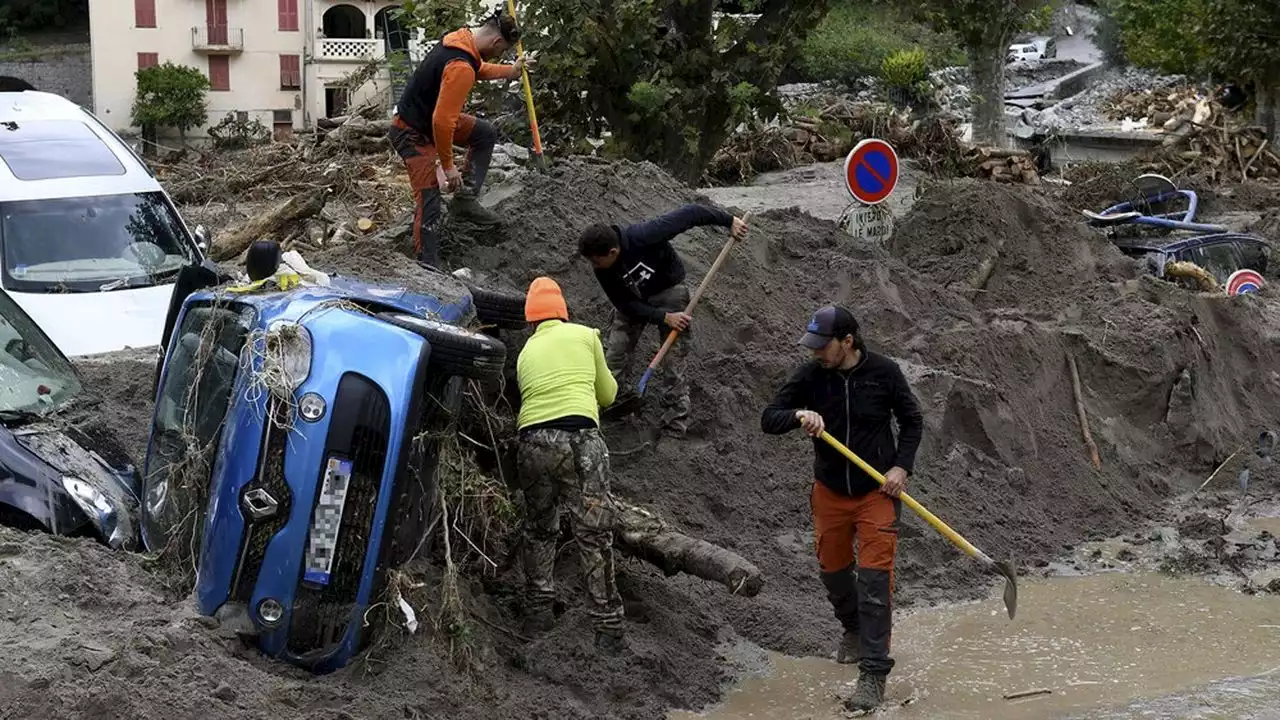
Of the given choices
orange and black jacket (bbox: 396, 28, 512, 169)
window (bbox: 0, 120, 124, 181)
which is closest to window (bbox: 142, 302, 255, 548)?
orange and black jacket (bbox: 396, 28, 512, 169)

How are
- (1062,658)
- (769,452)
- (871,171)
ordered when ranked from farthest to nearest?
(871,171) < (769,452) < (1062,658)

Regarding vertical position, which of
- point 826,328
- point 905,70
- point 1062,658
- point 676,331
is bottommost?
point 1062,658

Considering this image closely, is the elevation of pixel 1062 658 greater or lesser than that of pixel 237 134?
greater

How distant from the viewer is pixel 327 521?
625cm

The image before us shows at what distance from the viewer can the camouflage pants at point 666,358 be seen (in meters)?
10.2

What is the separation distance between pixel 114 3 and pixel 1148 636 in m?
46.5

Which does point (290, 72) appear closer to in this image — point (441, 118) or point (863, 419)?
point (441, 118)

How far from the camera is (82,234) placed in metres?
13.0

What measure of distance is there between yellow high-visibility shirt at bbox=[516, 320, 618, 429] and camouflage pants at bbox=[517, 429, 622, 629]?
10cm

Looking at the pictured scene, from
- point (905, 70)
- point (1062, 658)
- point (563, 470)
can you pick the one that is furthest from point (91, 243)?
point (905, 70)

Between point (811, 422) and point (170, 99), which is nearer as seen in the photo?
point (811, 422)

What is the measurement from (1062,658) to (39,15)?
53536 mm

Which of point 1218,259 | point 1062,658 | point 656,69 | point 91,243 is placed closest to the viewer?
point 1062,658

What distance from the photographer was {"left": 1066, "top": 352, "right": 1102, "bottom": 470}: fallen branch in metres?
12.1
